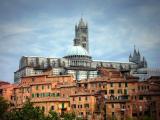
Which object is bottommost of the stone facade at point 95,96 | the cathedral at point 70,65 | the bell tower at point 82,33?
the stone facade at point 95,96

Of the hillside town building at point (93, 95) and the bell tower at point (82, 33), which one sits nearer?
the hillside town building at point (93, 95)

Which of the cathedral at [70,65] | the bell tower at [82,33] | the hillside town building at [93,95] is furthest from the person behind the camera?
the bell tower at [82,33]

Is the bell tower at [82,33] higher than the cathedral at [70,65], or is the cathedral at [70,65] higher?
the bell tower at [82,33]

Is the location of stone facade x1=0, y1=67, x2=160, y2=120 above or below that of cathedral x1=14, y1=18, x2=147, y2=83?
below

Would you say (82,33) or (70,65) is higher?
(82,33)

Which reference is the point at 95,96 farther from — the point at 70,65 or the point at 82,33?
the point at 82,33

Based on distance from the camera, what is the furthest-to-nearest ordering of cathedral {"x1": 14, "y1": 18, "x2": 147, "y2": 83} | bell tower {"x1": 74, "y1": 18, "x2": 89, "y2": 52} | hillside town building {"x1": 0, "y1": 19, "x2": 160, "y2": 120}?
bell tower {"x1": 74, "y1": 18, "x2": 89, "y2": 52} → cathedral {"x1": 14, "y1": 18, "x2": 147, "y2": 83} → hillside town building {"x1": 0, "y1": 19, "x2": 160, "y2": 120}

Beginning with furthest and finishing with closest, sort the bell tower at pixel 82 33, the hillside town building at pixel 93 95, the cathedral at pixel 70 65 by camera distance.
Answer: the bell tower at pixel 82 33 < the cathedral at pixel 70 65 < the hillside town building at pixel 93 95

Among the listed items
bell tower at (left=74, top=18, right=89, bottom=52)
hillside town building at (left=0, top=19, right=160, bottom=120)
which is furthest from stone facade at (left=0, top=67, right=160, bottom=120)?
bell tower at (left=74, top=18, right=89, bottom=52)

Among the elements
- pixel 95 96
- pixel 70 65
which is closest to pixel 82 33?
pixel 70 65

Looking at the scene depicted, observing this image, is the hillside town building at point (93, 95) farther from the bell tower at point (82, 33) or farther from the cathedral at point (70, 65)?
the bell tower at point (82, 33)

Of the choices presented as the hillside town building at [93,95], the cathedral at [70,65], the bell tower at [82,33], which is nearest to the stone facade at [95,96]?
the hillside town building at [93,95]

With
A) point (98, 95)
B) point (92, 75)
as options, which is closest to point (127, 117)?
point (98, 95)

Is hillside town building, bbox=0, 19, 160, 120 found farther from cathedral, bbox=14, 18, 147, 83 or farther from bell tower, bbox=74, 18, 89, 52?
bell tower, bbox=74, 18, 89, 52
